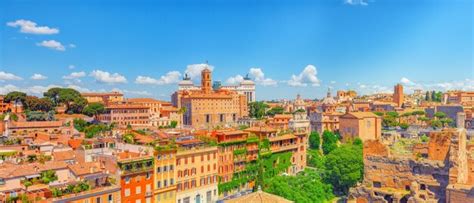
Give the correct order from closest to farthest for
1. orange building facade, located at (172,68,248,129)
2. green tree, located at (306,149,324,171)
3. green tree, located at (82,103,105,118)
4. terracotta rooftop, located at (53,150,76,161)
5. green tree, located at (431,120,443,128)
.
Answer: terracotta rooftop, located at (53,150,76,161) → green tree, located at (306,149,324,171) → green tree, located at (82,103,105,118) → green tree, located at (431,120,443,128) → orange building facade, located at (172,68,248,129)

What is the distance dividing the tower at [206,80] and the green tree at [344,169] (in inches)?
1849

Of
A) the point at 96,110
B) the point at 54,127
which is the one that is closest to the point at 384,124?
the point at 96,110

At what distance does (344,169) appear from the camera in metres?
32.8

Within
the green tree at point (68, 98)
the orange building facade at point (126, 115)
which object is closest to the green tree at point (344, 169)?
the orange building facade at point (126, 115)

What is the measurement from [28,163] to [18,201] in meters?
4.13

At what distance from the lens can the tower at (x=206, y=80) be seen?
78812 millimetres

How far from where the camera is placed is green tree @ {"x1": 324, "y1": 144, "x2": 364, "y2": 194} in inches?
1293

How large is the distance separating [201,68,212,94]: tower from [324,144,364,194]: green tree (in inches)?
1849

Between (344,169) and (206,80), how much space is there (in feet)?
162

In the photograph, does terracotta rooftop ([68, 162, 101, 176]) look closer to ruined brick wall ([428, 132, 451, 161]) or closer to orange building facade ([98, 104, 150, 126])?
ruined brick wall ([428, 132, 451, 161])

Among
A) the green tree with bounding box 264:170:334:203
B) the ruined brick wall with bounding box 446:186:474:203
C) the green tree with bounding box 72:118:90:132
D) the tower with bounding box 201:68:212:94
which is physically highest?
the tower with bounding box 201:68:212:94

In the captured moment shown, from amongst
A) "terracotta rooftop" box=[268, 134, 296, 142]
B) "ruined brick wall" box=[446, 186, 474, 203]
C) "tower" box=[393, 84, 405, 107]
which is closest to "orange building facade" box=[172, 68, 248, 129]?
"terracotta rooftop" box=[268, 134, 296, 142]

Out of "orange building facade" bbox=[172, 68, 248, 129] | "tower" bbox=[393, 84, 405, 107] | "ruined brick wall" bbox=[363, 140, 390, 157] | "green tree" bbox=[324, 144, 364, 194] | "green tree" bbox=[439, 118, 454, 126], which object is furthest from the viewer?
"tower" bbox=[393, 84, 405, 107]

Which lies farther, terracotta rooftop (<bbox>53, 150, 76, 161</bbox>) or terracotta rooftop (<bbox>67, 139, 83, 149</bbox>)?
terracotta rooftop (<bbox>67, 139, 83, 149</bbox>)
